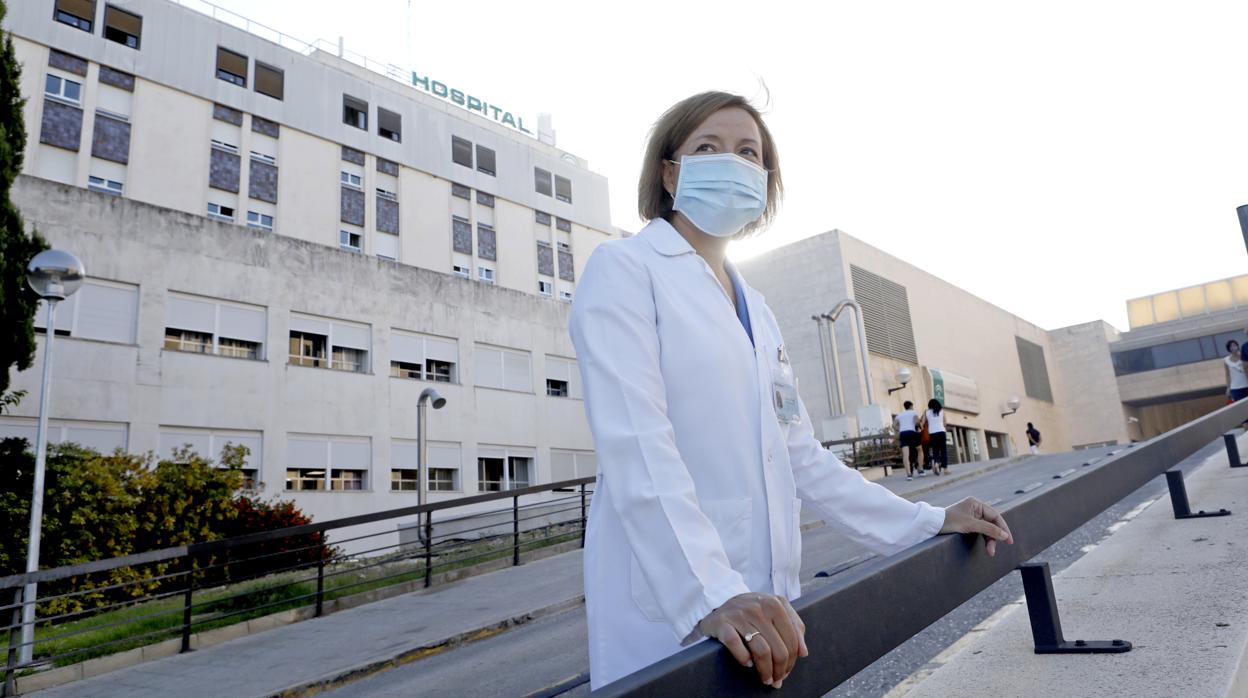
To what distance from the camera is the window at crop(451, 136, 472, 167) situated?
34.0 m

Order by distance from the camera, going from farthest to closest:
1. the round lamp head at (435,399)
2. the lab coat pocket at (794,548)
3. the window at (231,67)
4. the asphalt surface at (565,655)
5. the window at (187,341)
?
the window at (231,67)
the window at (187,341)
the round lamp head at (435,399)
the asphalt surface at (565,655)
the lab coat pocket at (794,548)

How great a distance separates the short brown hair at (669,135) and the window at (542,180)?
117 feet

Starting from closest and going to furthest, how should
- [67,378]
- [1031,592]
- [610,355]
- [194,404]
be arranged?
[610,355]
[1031,592]
[67,378]
[194,404]

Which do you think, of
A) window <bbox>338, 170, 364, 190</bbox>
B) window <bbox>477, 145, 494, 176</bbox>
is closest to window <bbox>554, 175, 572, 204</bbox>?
window <bbox>477, 145, 494, 176</bbox>

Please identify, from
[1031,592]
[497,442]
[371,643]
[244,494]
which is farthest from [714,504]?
[497,442]

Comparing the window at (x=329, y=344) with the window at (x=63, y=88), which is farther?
the window at (x=63, y=88)

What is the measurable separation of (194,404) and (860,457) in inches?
676

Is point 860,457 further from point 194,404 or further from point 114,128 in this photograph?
point 114,128

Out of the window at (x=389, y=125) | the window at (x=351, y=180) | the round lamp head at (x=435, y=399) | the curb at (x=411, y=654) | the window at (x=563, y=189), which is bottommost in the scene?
the curb at (x=411, y=654)

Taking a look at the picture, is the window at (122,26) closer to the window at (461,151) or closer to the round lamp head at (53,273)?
the window at (461,151)

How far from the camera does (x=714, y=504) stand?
5.15 feet

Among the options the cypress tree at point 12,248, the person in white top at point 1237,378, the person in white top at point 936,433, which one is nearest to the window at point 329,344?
the cypress tree at point 12,248

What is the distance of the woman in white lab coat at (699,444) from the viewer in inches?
50.3

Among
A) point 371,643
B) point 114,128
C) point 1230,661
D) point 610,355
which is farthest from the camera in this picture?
point 114,128
